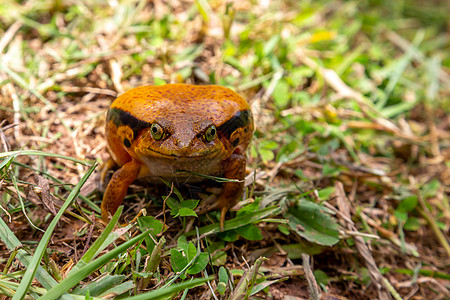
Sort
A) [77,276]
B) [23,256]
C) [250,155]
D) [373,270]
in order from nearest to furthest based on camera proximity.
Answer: [77,276]
[23,256]
[373,270]
[250,155]

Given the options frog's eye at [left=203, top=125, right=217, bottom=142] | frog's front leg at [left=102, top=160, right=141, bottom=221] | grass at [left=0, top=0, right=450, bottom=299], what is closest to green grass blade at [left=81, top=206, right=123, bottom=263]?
grass at [left=0, top=0, right=450, bottom=299]

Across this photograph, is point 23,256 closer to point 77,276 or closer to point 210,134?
point 77,276

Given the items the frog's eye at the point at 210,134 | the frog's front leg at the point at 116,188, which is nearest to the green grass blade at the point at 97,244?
the frog's front leg at the point at 116,188

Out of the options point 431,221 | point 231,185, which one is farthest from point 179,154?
point 431,221

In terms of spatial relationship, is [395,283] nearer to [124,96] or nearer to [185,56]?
[124,96]

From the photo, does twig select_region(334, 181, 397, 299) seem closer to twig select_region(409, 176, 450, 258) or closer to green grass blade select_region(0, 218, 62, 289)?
twig select_region(409, 176, 450, 258)

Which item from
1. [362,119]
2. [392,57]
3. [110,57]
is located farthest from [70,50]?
[392,57]

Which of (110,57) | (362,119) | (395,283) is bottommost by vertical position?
(395,283)
